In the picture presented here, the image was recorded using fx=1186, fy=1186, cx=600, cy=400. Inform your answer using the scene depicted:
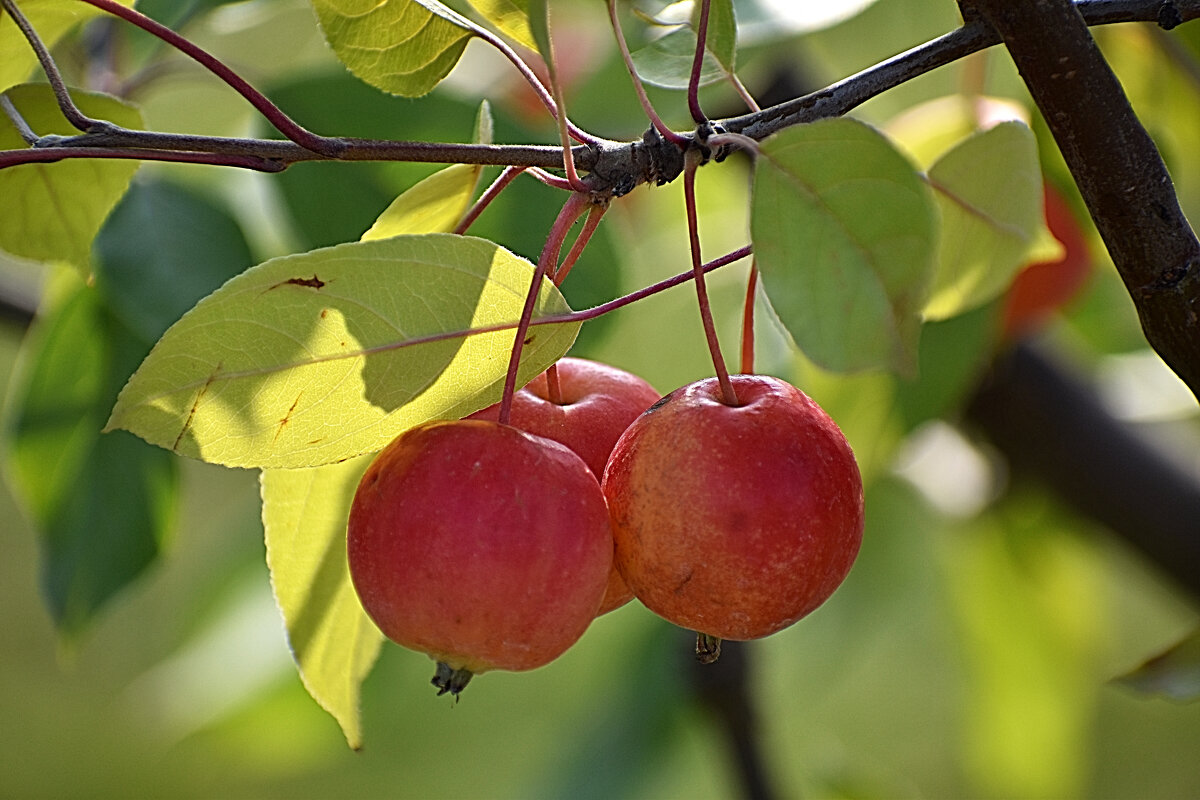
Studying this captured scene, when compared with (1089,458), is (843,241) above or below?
above

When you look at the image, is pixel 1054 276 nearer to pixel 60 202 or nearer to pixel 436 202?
pixel 436 202

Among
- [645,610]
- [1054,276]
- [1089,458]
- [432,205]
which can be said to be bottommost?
[645,610]

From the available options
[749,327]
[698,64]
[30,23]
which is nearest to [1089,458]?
[749,327]

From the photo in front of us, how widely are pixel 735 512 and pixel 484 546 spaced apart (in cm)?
8

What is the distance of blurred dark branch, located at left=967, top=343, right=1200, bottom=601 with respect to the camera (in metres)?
1.07

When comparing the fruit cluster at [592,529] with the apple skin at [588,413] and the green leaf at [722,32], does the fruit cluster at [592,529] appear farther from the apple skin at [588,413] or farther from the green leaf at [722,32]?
the green leaf at [722,32]

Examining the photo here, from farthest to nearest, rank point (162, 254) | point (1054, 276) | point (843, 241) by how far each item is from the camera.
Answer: point (1054, 276) → point (162, 254) → point (843, 241)

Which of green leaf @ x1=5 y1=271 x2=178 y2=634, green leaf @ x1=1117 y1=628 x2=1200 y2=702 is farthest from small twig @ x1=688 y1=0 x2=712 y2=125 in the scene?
green leaf @ x1=5 y1=271 x2=178 y2=634

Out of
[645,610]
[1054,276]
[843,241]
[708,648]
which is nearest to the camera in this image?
[843,241]

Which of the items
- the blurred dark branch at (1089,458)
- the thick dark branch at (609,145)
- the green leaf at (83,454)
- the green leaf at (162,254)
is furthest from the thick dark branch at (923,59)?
the blurred dark branch at (1089,458)

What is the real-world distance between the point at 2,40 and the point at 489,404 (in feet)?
0.86

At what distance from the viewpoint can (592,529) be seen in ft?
1.20

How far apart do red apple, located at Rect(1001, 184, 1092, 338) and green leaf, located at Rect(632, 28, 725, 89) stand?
52cm

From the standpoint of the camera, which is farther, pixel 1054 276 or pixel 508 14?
pixel 1054 276
